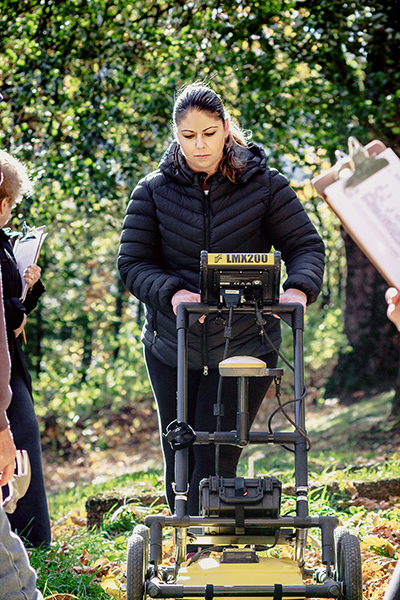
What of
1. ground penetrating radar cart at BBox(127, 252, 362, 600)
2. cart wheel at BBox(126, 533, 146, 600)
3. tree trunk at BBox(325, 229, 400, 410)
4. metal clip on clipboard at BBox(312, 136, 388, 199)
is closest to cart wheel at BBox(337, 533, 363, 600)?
ground penetrating radar cart at BBox(127, 252, 362, 600)

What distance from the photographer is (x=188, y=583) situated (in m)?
2.53

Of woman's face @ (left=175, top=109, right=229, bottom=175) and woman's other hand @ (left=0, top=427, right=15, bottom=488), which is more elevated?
woman's face @ (left=175, top=109, right=229, bottom=175)

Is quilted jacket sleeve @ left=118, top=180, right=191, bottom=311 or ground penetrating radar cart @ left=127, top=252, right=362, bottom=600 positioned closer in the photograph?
ground penetrating radar cart @ left=127, top=252, right=362, bottom=600

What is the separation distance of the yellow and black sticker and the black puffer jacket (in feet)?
1.26

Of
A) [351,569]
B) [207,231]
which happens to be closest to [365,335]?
[207,231]

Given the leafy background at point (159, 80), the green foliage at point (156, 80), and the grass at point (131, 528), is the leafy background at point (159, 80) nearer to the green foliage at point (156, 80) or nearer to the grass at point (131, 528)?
the green foliage at point (156, 80)

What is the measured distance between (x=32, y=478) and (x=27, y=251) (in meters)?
1.17

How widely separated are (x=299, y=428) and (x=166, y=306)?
752 mm

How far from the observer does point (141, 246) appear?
332 centimetres

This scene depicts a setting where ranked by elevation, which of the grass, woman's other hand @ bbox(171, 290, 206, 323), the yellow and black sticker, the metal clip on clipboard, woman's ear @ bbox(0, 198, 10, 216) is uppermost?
woman's ear @ bbox(0, 198, 10, 216)

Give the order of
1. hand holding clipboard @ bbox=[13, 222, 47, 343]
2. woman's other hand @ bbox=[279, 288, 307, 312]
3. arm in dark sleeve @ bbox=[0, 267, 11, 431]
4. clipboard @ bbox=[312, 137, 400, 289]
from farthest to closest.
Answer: hand holding clipboard @ bbox=[13, 222, 47, 343] → woman's other hand @ bbox=[279, 288, 307, 312] → arm in dark sleeve @ bbox=[0, 267, 11, 431] → clipboard @ bbox=[312, 137, 400, 289]

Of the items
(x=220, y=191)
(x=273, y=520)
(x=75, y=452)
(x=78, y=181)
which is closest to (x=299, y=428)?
(x=273, y=520)

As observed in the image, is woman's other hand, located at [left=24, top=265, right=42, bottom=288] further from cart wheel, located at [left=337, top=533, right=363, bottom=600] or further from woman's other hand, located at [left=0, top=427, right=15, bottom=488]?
cart wheel, located at [left=337, top=533, right=363, bottom=600]

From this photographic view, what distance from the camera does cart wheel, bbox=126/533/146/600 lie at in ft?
8.36
